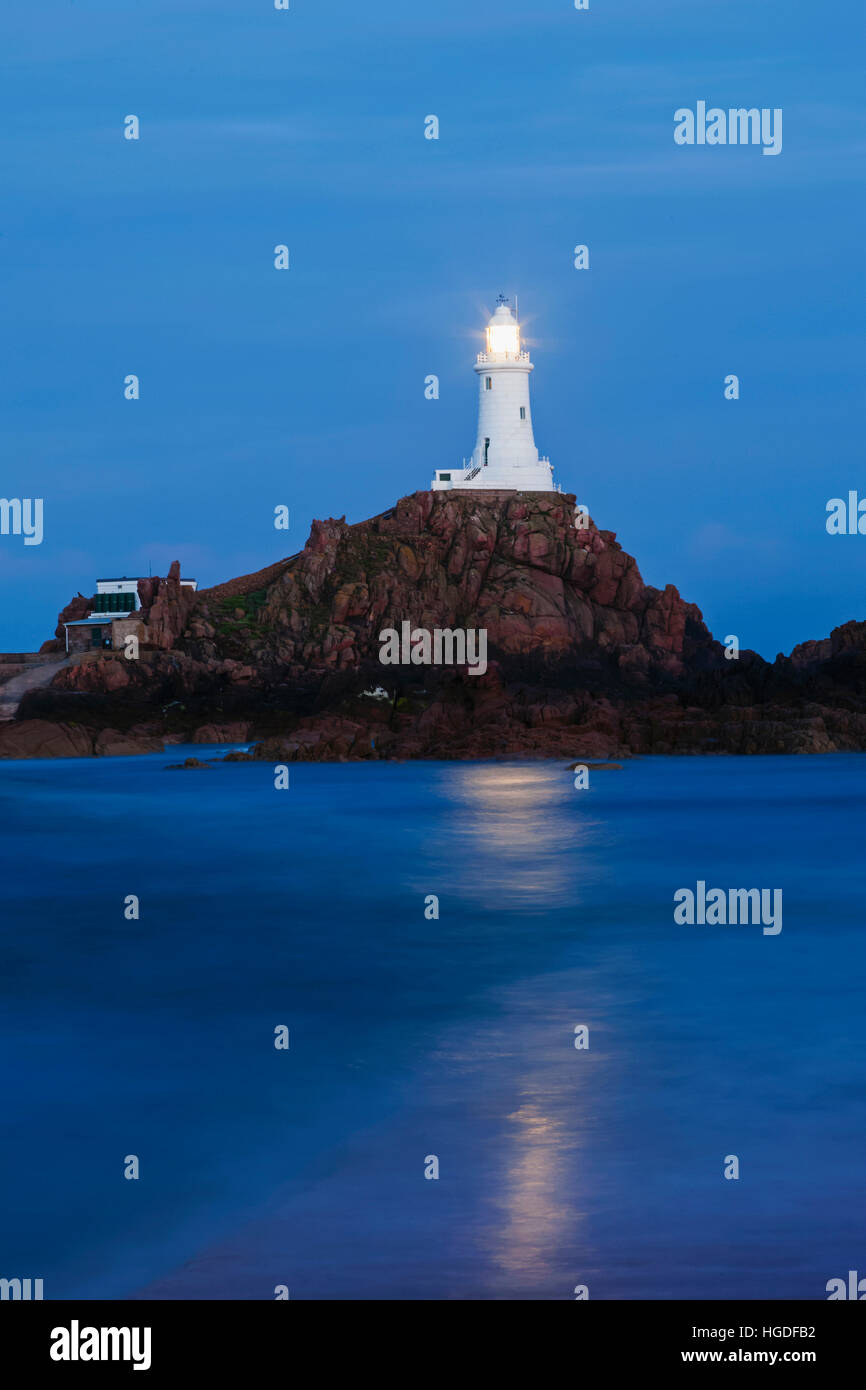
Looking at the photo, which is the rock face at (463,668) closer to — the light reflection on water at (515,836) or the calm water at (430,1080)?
the light reflection on water at (515,836)

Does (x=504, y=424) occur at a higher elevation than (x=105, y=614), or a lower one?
higher

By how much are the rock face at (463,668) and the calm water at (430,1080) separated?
2504 cm

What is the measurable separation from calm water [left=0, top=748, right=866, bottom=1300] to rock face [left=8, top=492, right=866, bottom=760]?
82.2 ft

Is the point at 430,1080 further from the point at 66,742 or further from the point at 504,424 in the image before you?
the point at 504,424

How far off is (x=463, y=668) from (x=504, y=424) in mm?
16680

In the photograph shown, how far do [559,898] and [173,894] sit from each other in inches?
236

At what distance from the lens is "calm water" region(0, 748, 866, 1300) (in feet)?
23.9

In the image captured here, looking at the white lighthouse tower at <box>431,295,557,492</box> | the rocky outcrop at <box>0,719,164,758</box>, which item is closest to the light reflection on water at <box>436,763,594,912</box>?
the rocky outcrop at <box>0,719,164,758</box>

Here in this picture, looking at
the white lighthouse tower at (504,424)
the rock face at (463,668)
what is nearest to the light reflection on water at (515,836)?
the rock face at (463,668)

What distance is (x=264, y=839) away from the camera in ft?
106

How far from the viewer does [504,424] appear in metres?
74.2

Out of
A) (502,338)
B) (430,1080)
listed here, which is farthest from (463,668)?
(430,1080)

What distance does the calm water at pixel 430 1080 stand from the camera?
730 cm
